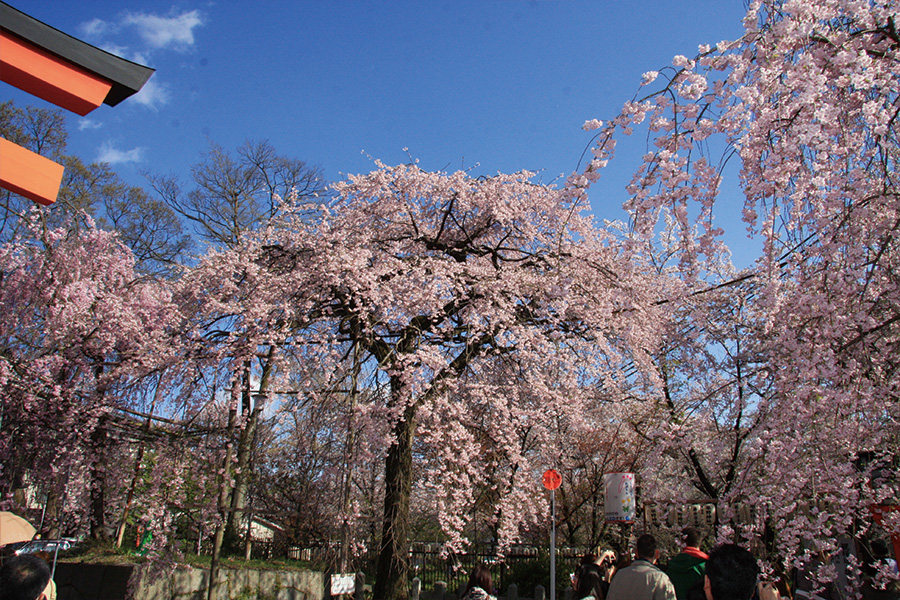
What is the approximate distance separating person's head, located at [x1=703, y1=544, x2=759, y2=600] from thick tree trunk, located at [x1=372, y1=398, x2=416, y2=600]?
555 centimetres

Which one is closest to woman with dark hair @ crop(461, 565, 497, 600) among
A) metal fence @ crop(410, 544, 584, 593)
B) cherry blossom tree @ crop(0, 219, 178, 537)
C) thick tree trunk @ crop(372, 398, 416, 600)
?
thick tree trunk @ crop(372, 398, 416, 600)

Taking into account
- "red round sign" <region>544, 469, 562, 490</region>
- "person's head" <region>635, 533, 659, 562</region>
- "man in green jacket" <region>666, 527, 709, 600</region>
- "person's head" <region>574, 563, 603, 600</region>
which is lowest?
"person's head" <region>574, 563, 603, 600</region>

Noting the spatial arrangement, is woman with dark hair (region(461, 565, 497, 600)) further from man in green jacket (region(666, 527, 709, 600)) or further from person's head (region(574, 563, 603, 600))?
man in green jacket (region(666, 527, 709, 600))

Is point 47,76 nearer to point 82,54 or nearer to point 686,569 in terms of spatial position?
point 82,54

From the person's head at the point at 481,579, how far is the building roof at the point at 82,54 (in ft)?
13.6

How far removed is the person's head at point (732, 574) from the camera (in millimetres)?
2492

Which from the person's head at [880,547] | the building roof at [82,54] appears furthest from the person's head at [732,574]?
the person's head at [880,547]

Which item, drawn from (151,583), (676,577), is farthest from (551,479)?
(151,583)

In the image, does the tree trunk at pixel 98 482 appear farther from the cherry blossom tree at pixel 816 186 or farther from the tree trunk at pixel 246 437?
the cherry blossom tree at pixel 816 186

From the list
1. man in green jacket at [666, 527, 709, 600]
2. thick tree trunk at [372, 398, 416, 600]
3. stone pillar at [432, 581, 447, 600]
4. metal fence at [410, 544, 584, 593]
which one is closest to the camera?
man in green jacket at [666, 527, 709, 600]

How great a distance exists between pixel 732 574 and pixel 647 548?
1280mm

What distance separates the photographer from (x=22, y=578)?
2.46 meters

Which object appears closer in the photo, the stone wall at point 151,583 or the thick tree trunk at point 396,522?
the stone wall at point 151,583

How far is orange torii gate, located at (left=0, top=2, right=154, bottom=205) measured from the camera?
3408mm
